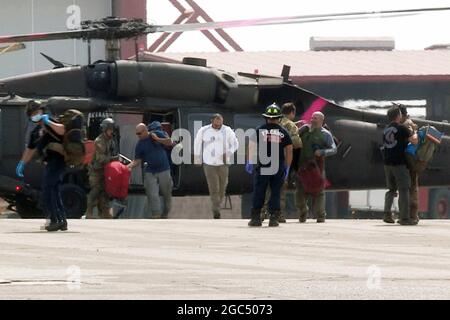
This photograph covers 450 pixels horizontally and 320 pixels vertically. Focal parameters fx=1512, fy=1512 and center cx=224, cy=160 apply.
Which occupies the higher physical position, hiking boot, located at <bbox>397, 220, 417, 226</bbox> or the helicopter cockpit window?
the helicopter cockpit window

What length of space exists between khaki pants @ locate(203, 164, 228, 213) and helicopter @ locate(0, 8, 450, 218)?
127cm

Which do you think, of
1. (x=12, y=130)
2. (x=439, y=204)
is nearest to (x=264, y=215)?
(x=12, y=130)

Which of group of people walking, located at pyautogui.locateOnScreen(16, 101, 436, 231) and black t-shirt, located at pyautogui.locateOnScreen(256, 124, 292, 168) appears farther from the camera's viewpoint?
black t-shirt, located at pyautogui.locateOnScreen(256, 124, 292, 168)

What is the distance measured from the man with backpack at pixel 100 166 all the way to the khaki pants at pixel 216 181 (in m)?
1.70

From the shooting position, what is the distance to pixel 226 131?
25859 millimetres

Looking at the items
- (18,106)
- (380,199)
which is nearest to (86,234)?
(18,106)

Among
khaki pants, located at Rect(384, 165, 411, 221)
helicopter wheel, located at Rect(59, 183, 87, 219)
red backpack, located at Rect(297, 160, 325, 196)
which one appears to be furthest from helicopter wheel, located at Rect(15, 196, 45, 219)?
khaki pants, located at Rect(384, 165, 411, 221)

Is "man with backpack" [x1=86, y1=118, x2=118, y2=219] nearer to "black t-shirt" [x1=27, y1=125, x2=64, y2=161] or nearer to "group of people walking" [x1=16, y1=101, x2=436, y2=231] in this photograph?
"group of people walking" [x1=16, y1=101, x2=436, y2=231]

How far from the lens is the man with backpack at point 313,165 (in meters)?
23.2

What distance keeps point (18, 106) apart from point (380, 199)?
16.6 metres

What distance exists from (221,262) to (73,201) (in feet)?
38.1

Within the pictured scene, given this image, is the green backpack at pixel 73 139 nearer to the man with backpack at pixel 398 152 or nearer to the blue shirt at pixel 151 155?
the man with backpack at pixel 398 152

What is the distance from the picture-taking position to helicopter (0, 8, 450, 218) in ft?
87.4
